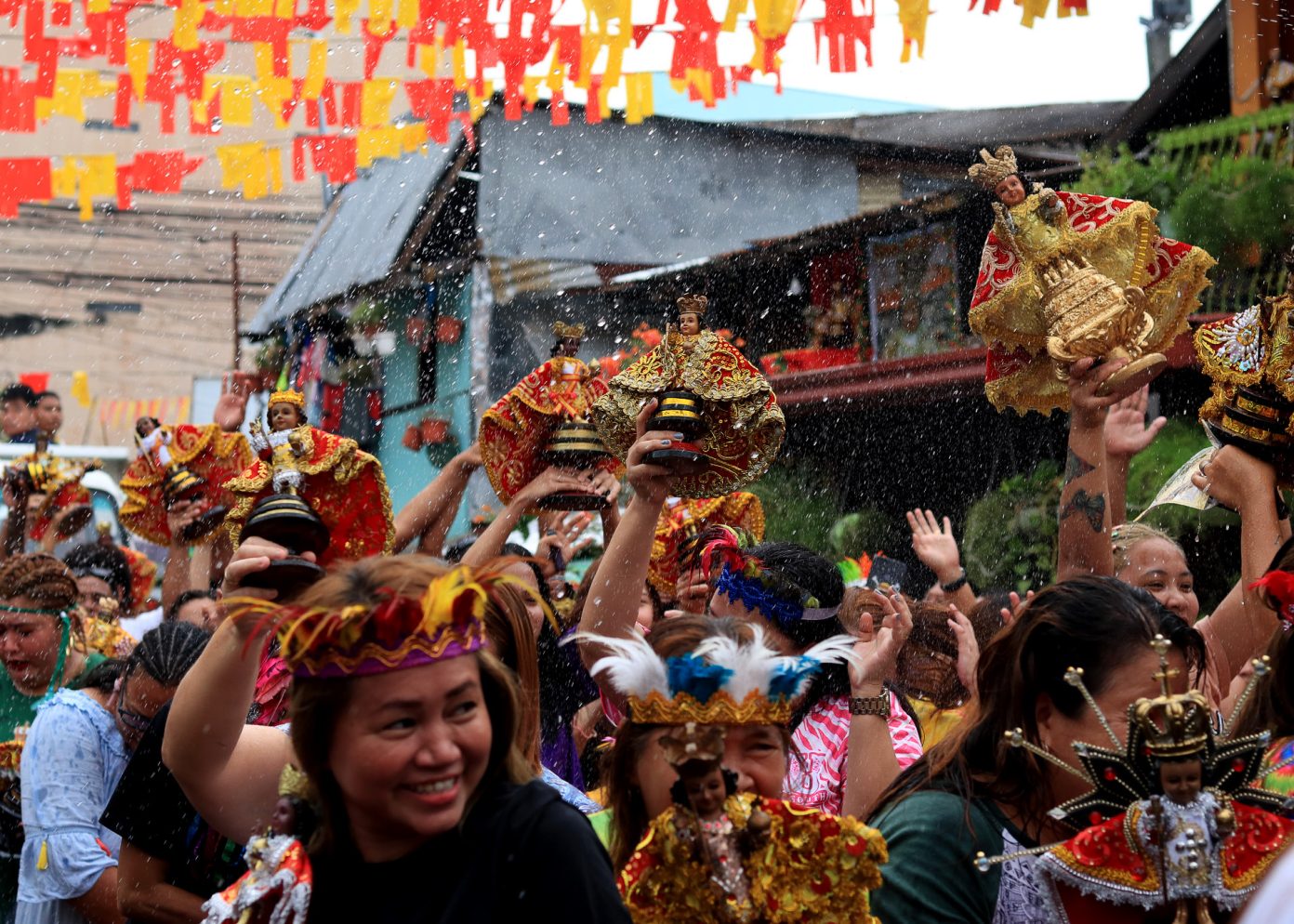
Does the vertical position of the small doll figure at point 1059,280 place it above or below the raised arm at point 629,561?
above

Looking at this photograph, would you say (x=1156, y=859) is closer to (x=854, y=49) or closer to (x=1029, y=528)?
(x=854, y=49)

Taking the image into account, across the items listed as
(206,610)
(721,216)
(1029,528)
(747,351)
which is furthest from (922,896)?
(721,216)

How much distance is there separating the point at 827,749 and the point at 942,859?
1299mm

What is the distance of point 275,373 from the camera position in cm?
2341

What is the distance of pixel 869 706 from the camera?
3.71 m

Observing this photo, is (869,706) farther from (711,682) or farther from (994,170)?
(994,170)

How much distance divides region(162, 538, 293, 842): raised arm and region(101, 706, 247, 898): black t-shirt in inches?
27.7

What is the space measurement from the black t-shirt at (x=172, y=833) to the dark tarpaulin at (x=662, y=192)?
1637 cm

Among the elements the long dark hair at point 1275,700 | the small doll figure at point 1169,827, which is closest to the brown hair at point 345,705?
the small doll figure at point 1169,827

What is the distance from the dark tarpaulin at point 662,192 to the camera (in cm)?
1972

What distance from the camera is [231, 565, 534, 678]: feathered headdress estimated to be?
8.07 ft

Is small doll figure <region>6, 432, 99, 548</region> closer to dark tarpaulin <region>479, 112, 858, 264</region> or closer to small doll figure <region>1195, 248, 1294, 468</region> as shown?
small doll figure <region>1195, 248, 1294, 468</region>

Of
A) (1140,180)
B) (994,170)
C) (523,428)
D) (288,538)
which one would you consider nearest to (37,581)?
(523,428)

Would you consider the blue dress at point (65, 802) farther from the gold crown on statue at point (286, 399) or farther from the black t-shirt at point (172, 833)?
the gold crown on statue at point (286, 399)
